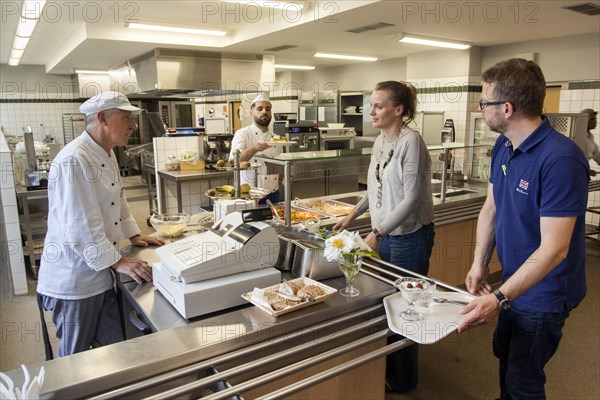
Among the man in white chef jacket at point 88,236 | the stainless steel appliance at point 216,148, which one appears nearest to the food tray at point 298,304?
the man in white chef jacket at point 88,236

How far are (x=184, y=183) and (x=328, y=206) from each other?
2.48m

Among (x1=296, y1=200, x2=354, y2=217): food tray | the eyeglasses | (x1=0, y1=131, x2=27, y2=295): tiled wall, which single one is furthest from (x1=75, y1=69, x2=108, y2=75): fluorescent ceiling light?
the eyeglasses

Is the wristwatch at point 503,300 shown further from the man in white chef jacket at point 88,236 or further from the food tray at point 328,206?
the food tray at point 328,206

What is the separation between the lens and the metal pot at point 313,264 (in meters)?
→ 1.67

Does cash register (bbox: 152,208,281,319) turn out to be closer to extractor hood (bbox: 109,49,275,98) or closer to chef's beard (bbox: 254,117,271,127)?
chef's beard (bbox: 254,117,271,127)

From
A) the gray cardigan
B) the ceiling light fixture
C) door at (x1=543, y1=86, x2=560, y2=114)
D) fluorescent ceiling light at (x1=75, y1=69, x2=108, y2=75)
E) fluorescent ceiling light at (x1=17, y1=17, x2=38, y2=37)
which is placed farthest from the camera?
fluorescent ceiling light at (x1=75, y1=69, x2=108, y2=75)

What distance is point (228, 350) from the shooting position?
1258mm

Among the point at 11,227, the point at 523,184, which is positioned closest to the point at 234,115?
the point at 11,227

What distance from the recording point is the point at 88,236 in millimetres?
1726

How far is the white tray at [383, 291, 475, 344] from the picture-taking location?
1.34 m

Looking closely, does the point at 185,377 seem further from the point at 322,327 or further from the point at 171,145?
the point at 171,145

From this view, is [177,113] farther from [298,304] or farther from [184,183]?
[298,304]

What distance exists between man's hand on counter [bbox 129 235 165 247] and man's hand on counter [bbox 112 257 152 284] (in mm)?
382

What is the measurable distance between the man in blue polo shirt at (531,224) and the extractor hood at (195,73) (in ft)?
15.6
